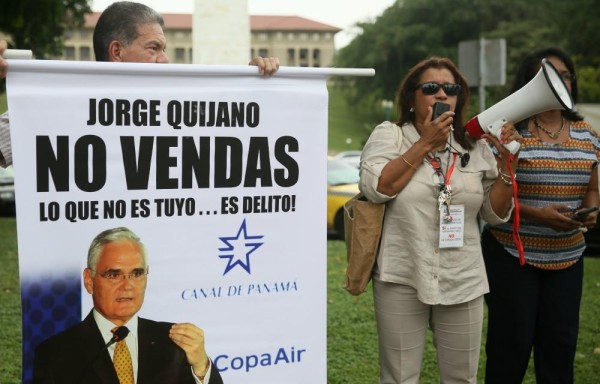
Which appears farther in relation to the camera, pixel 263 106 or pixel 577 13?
pixel 577 13

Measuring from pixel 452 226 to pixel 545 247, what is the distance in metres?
0.74

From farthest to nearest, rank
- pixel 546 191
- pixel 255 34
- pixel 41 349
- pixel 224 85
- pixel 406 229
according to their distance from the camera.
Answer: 1. pixel 255 34
2. pixel 546 191
3. pixel 406 229
4. pixel 224 85
5. pixel 41 349

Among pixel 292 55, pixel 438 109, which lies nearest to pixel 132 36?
pixel 438 109

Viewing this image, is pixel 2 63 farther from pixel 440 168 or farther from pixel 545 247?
pixel 545 247

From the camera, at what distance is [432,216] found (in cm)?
327

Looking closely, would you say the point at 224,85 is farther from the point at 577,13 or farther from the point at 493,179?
the point at 577,13

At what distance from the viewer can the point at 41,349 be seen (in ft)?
8.38

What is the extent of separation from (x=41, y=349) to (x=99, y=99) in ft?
2.79

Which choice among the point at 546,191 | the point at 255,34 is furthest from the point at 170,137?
the point at 255,34

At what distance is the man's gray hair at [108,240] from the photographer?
2.56 m

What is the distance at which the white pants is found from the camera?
3354mm

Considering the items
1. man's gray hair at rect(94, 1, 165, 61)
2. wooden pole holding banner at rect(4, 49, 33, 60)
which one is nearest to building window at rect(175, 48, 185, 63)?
man's gray hair at rect(94, 1, 165, 61)

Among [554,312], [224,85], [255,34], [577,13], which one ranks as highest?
[255,34]

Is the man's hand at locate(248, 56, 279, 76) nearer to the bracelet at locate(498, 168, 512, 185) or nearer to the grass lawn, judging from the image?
the bracelet at locate(498, 168, 512, 185)
